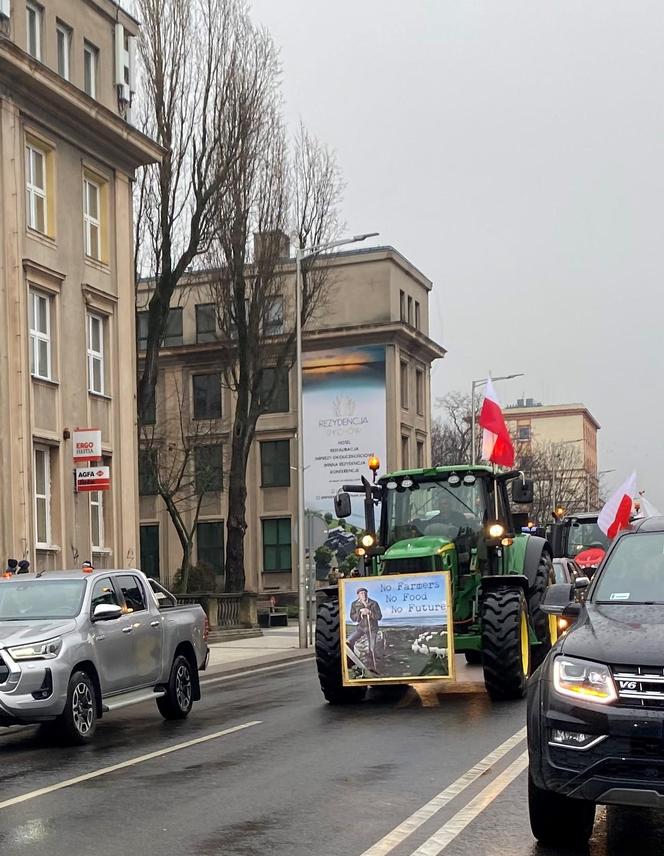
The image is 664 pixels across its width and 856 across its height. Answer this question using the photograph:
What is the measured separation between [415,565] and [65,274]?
15365 mm

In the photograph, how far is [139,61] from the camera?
32375 mm

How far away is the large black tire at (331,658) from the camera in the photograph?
14.6m

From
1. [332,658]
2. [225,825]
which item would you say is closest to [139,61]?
[332,658]

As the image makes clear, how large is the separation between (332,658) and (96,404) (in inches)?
A: 629

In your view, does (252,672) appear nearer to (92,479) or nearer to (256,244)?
(92,479)

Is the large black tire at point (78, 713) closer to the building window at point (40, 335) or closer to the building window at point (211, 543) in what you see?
the building window at point (40, 335)

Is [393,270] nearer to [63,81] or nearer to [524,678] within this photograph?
[63,81]

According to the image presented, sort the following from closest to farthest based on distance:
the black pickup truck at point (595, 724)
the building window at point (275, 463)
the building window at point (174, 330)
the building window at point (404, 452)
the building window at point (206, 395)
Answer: the black pickup truck at point (595, 724) → the building window at point (404, 452) → the building window at point (275, 463) → the building window at point (206, 395) → the building window at point (174, 330)

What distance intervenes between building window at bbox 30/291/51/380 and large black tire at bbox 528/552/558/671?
43.0 ft

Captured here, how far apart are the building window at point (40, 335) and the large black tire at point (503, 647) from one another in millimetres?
14812

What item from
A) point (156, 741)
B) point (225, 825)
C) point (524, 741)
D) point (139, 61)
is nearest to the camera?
point (225, 825)

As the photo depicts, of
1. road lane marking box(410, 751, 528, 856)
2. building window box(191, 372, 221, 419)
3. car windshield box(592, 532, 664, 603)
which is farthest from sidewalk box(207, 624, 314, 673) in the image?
building window box(191, 372, 221, 419)

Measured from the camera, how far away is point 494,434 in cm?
2033

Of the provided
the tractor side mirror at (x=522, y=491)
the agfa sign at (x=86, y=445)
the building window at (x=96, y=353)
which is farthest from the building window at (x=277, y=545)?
the tractor side mirror at (x=522, y=491)
